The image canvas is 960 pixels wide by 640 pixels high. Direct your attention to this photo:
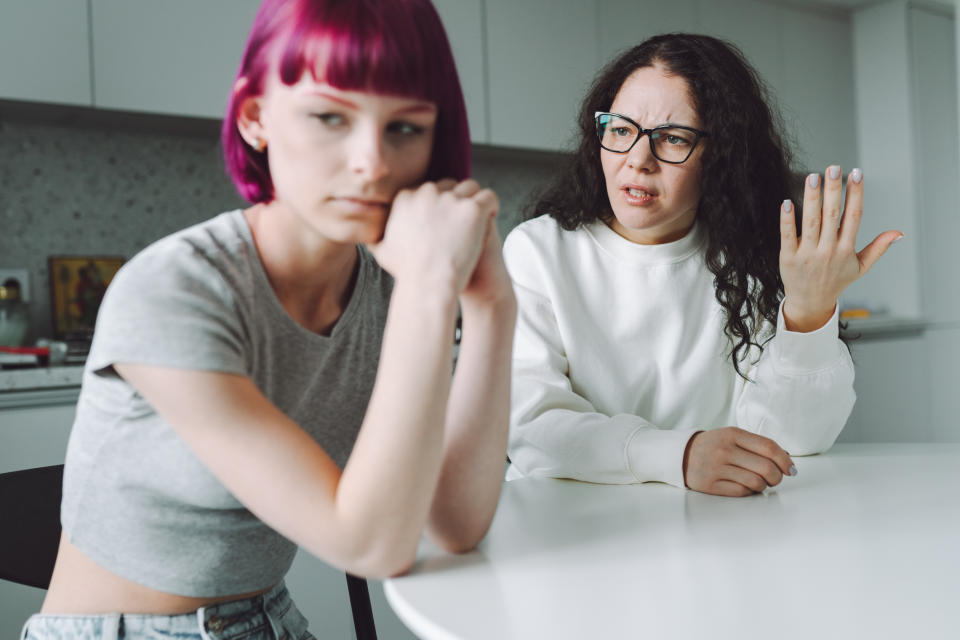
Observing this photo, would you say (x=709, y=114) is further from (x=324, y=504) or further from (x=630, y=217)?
(x=324, y=504)

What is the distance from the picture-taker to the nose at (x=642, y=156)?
1.24m

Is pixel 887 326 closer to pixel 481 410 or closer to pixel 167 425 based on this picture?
pixel 481 410

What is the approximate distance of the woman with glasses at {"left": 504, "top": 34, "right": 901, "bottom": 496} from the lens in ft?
3.73

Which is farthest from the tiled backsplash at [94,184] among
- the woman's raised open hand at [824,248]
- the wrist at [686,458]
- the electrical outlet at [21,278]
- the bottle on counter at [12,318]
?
the wrist at [686,458]

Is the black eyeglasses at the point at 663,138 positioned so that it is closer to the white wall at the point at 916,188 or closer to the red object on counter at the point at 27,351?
the red object on counter at the point at 27,351

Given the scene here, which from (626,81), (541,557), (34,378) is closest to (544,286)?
(626,81)

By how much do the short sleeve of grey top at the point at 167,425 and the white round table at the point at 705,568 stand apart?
7.4 inches

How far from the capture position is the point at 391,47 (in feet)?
2.15

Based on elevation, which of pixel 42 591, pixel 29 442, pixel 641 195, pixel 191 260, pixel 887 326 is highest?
pixel 641 195

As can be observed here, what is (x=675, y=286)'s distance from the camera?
1.32 m

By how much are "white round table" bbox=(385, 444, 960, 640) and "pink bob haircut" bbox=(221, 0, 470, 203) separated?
382mm

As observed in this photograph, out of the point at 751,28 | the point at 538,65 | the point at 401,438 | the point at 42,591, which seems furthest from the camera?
the point at 751,28

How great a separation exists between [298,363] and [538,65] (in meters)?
2.79

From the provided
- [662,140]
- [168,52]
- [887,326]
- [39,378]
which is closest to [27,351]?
[39,378]
